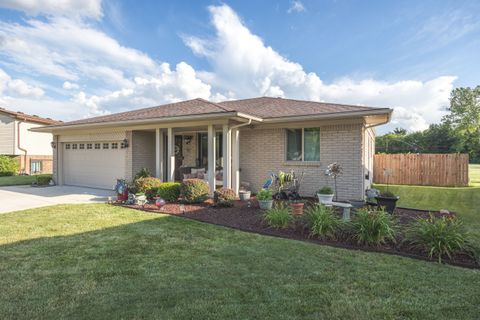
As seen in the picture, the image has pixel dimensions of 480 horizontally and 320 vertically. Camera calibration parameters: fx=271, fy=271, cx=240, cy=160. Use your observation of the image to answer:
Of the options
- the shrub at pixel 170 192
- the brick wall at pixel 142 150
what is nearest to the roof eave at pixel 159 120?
the brick wall at pixel 142 150

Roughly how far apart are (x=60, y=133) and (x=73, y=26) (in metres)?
5.83

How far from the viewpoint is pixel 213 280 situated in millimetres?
3385

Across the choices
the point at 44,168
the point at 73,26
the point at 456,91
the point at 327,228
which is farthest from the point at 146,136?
the point at 456,91

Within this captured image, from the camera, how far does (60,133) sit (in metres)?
13.5

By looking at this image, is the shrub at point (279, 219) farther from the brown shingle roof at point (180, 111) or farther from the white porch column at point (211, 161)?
the brown shingle roof at point (180, 111)

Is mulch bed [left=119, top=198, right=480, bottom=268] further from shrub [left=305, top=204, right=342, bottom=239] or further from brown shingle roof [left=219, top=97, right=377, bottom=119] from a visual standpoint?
brown shingle roof [left=219, top=97, right=377, bottom=119]

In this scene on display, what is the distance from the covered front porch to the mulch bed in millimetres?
1443

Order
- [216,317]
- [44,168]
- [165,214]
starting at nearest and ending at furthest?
[216,317]
[165,214]
[44,168]

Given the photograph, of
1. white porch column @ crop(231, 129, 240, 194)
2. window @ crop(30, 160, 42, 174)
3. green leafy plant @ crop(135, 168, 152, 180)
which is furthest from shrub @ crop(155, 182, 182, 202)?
window @ crop(30, 160, 42, 174)

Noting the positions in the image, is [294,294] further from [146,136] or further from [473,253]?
[146,136]

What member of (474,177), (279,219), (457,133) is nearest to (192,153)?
(279,219)

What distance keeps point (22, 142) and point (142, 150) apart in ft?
52.6

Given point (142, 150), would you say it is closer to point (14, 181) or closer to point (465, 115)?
point (14, 181)

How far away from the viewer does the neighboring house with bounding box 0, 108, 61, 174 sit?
68.4ft
